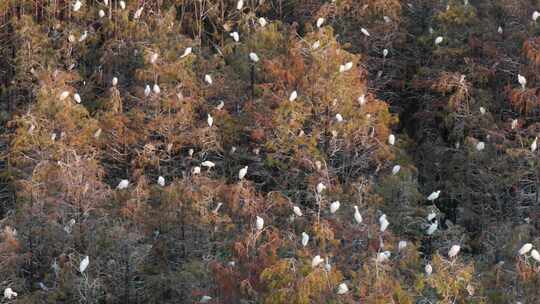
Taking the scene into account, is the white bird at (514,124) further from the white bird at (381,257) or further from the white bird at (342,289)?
the white bird at (342,289)

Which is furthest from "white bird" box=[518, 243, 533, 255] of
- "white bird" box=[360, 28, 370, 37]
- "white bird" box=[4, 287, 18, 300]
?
"white bird" box=[360, 28, 370, 37]

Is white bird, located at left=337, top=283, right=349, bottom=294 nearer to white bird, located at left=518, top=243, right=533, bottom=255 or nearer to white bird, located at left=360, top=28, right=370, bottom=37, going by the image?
white bird, located at left=518, top=243, right=533, bottom=255

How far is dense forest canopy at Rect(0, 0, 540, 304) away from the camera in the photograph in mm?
9484

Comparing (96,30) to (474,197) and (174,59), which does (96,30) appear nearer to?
(174,59)

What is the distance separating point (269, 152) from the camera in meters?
12.6

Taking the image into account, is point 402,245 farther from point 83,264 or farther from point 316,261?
point 83,264

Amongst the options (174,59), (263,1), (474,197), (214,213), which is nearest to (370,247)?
(214,213)

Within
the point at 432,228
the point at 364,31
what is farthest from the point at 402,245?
the point at 364,31

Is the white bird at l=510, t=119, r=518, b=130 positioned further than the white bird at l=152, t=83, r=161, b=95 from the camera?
No

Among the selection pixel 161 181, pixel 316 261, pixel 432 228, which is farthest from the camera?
pixel 161 181

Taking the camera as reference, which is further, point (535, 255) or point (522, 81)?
point (522, 81)

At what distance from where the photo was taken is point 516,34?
13898 millimetres

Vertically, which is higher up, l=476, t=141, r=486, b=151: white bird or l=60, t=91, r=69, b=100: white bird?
l=60, t=91, r=69, b=100: white bird

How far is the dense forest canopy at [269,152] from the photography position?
9484 millimetres
